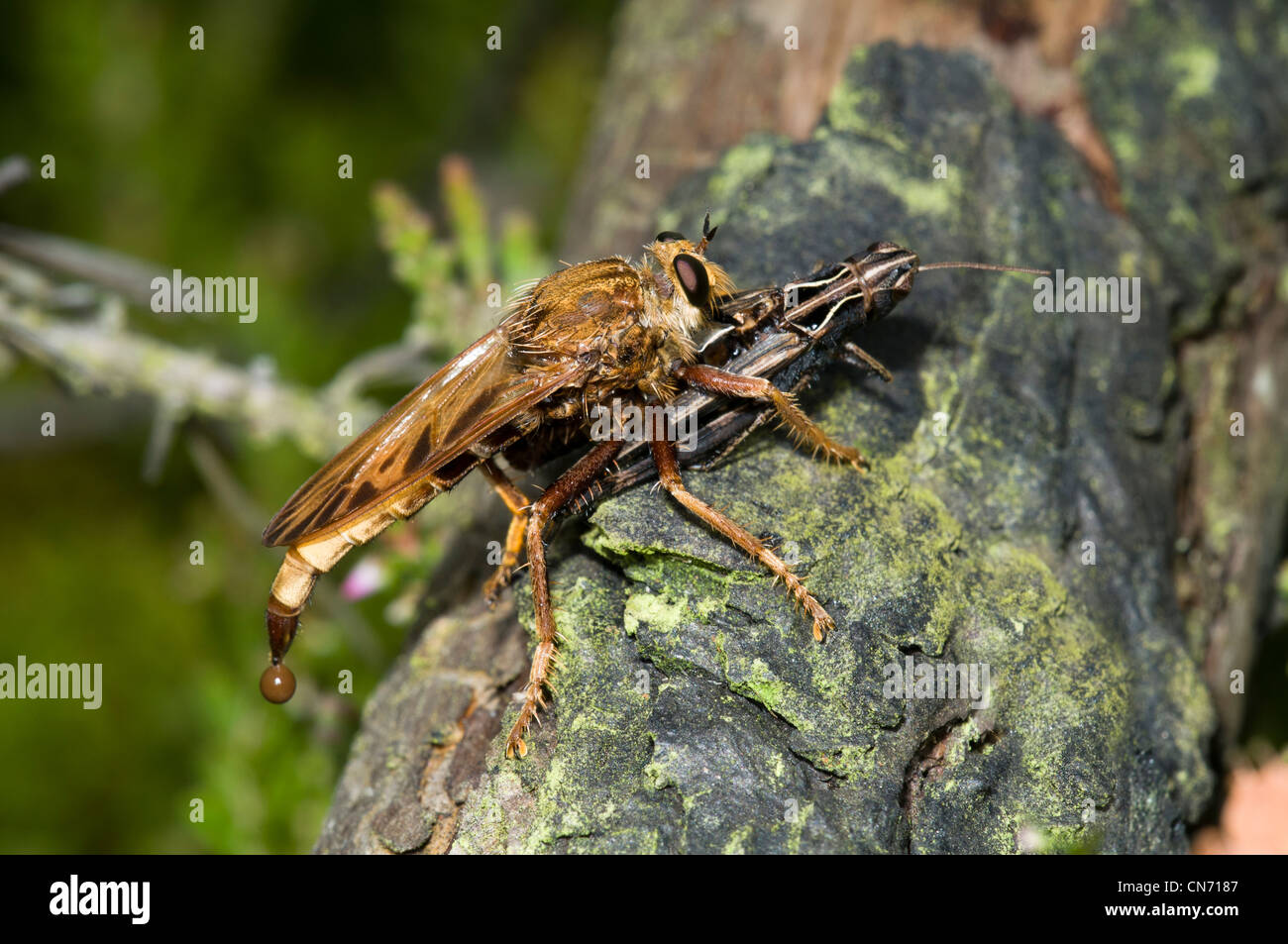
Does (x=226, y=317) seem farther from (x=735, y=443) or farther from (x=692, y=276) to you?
(x=735, y=443)

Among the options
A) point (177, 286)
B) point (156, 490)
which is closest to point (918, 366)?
point (177, 286)

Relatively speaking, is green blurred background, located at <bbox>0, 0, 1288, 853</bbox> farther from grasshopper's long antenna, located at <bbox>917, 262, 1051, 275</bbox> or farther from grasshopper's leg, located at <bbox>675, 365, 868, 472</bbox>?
grasshopper's long antenna, located at <bbox>917, 262, 1051, 275</bbox>

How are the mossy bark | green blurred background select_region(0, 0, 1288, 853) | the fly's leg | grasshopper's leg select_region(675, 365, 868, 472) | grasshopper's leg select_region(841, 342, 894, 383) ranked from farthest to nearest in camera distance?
green blurred background select_region(0, 0, 1288, 853), grasshopper's leg select_region(841, 342, 894, 383), the fly's leg, grasshopper's leg select_region(675, 365, 868, 472), the mossy bark

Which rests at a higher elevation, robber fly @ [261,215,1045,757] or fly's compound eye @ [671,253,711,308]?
fly's compound eye @ [671,253,711,308]

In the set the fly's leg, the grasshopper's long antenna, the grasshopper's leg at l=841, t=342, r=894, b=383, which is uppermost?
the grasshopper's long antenna

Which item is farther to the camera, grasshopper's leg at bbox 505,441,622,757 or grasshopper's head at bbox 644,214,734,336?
grasshopper's head at bbox 644,214,734,336

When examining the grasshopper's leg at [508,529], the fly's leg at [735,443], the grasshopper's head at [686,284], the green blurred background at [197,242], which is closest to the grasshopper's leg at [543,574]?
the grasshopper's leg at [508,529]

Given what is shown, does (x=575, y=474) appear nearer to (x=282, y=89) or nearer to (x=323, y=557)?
(x=323, y=557)

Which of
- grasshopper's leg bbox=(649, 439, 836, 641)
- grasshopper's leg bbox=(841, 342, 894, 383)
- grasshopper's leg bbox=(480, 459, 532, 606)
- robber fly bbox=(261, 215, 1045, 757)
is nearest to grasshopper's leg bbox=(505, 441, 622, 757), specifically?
robber fly bbox=(261, 215, 1045, 757)
